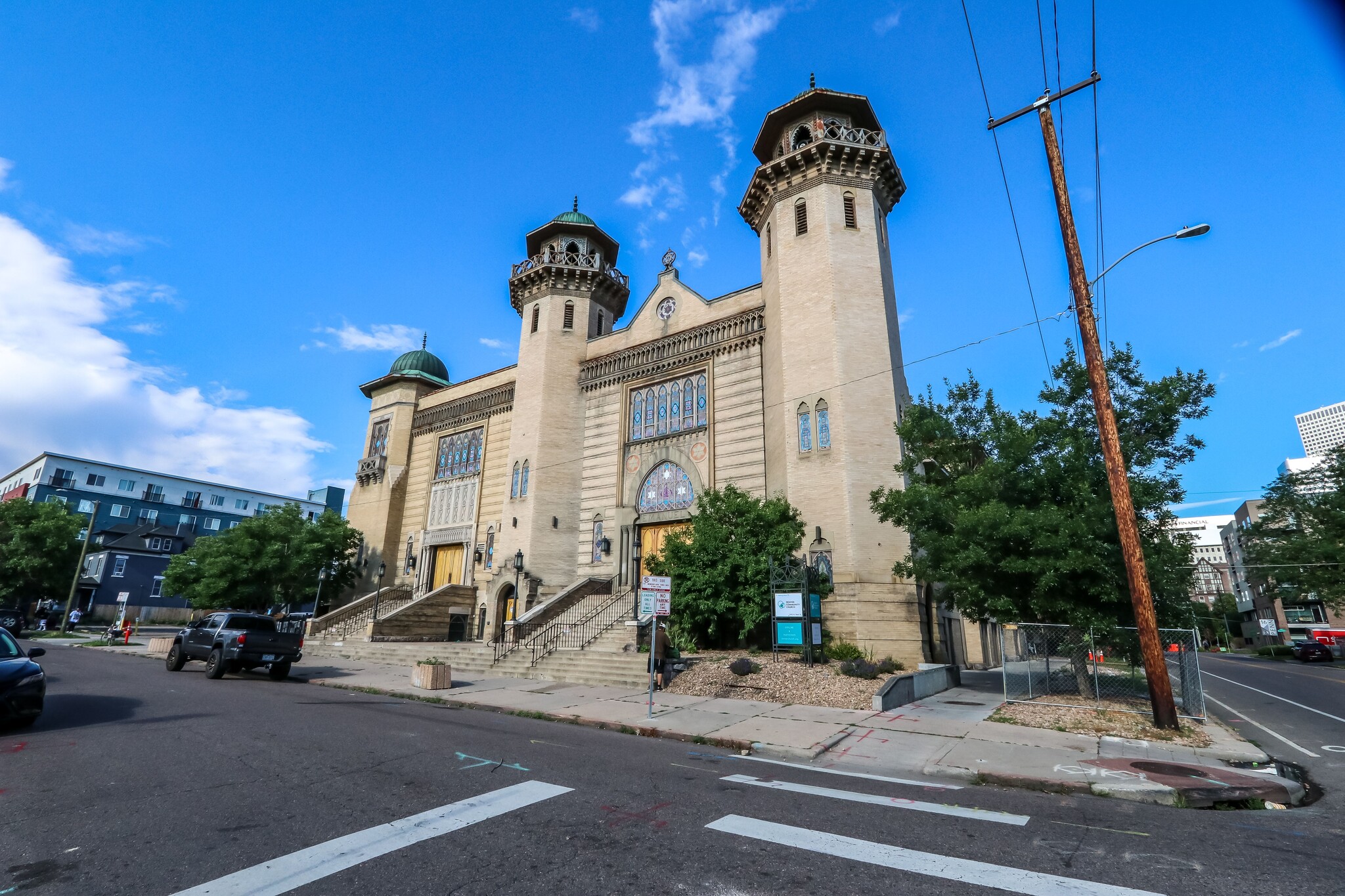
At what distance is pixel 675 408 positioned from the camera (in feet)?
89.0

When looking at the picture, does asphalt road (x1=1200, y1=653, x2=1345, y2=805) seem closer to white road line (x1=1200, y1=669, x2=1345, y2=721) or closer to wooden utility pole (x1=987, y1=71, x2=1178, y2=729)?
white road line (x1=1200, y1=669, x2=1345, y2=721)

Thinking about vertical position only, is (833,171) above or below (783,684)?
above

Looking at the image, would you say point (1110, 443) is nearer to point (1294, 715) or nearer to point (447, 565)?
point (1294, 715)

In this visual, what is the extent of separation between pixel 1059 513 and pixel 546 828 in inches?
505

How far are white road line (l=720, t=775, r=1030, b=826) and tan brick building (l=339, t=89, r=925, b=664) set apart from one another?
1318 centimetres

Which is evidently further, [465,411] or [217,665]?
[465,411]

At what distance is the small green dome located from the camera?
38969mm

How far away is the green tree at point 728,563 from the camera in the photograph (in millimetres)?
19203

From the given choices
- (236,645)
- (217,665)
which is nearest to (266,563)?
(217,665)

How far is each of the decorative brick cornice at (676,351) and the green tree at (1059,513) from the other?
10.5 m

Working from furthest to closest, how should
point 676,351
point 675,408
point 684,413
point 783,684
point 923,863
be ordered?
point 676,351
point 675,408
point 684,413
point 783,684
point 923,863

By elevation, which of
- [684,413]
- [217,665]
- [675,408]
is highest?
[675,408]

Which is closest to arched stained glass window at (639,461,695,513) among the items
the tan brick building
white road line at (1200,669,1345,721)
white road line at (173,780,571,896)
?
the tan brick building

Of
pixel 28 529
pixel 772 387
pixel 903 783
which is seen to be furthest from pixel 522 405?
pixel 28 529
